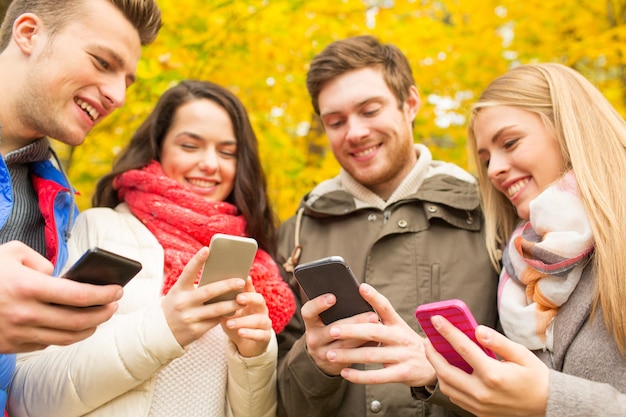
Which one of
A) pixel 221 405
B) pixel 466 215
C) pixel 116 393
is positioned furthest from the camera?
pixel 466 215

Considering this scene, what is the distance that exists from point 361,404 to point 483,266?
0.90 m

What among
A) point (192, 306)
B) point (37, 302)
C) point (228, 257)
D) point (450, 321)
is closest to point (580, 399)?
point (450, 321)

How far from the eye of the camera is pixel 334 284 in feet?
5.97

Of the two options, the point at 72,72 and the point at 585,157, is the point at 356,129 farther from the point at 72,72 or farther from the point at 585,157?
the point at 72,72

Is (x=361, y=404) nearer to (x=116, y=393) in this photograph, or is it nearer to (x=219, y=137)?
(x=116, y=393)

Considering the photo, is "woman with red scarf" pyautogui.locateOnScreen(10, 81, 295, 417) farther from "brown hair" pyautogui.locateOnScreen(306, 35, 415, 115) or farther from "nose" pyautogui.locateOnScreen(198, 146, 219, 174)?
"brown hair" pyautogui.locateOnScreen(306, 35, 415, 115)

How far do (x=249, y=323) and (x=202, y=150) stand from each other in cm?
114

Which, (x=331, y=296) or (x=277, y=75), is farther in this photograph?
(x=277, y=75)

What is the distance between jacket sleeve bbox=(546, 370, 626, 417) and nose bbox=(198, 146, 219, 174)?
1894mm

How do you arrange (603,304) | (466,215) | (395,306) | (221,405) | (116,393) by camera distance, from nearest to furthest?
1. (603,304)
2. (116,393)
3. (221,405)
4. (395,306)
5. (466,215)

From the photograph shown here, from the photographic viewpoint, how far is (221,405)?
234cm

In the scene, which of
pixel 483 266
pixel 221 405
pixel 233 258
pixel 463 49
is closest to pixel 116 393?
pixel 221 405

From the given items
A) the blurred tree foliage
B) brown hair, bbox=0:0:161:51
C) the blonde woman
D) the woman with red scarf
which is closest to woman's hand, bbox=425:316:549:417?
the blonde woman

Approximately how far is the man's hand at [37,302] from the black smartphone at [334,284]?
64cm
